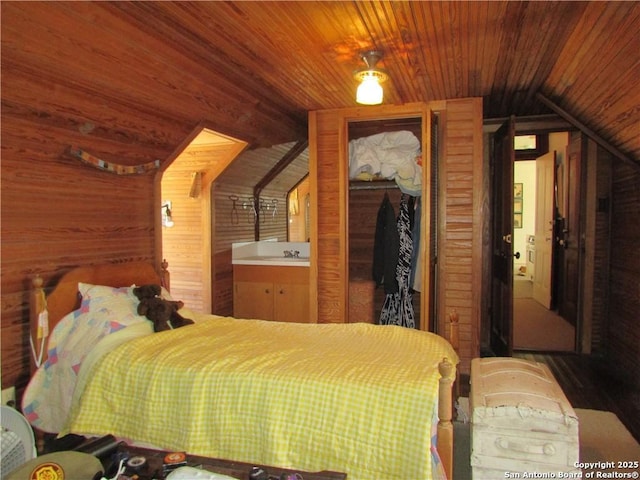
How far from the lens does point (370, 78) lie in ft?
8.73

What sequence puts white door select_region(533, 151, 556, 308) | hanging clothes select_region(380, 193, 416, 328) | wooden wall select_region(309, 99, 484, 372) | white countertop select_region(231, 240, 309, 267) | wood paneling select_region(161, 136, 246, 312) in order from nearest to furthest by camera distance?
wooden wall select_region(309, 99, 484, 372) < hanging clothes select_region(380, 193, 416, 328) < wood paneling select_region(161, 136, 246, 312) < white countertop select_region(231, 240, 309, 267) < white door select_region(533, 151, 556, 308)

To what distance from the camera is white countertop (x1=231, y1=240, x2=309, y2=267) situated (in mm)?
4184

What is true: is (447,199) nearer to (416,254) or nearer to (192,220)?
(416,254)

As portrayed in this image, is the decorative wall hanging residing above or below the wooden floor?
above

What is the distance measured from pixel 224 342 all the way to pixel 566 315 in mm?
4502

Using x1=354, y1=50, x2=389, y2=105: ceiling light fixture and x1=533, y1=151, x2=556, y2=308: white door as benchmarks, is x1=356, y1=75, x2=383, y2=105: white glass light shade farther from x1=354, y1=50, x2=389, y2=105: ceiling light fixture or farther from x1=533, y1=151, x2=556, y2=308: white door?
x1=533, y1=151, x2=556, y2=308: white door

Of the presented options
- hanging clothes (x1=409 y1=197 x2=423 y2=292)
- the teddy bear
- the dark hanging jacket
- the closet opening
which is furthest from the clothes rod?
the teddy bear

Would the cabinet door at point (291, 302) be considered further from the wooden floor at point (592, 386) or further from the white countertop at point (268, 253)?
the wooden floor at point (592, 386)

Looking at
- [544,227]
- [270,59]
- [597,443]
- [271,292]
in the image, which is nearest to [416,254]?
[271,292]

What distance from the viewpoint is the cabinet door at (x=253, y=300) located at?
4.20 m

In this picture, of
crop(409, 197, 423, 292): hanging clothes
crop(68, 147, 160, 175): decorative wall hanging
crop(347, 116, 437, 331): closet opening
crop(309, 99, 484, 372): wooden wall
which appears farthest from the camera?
crop(409, 197, 423, 292): hanging clothes

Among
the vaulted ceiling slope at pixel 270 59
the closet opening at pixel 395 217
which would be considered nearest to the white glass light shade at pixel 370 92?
the vaulted ceiling slope at pixel 270 59

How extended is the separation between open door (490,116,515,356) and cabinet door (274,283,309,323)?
1.75m

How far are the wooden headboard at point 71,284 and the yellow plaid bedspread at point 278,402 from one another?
43cm
